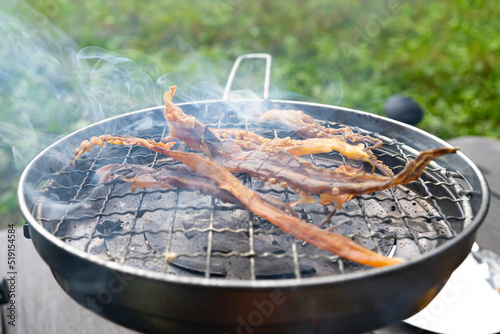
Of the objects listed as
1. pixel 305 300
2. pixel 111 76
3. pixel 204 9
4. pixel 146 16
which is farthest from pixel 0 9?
pixel 305 300

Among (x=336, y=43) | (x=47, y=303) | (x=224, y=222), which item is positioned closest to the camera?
(x=224, y=222)

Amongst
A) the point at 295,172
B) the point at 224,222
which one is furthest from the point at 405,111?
the point at 224,222

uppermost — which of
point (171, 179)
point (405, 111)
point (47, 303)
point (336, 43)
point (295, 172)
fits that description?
point (295, 172)

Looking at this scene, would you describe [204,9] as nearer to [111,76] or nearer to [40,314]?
[111,76]

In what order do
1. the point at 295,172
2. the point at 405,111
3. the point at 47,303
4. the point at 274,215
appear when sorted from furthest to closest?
the point at 405,111, the point at 47,303, the point at 295,172, the point at 274,215

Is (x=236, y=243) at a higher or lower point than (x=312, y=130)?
lower

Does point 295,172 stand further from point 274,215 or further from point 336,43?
point 336,43
